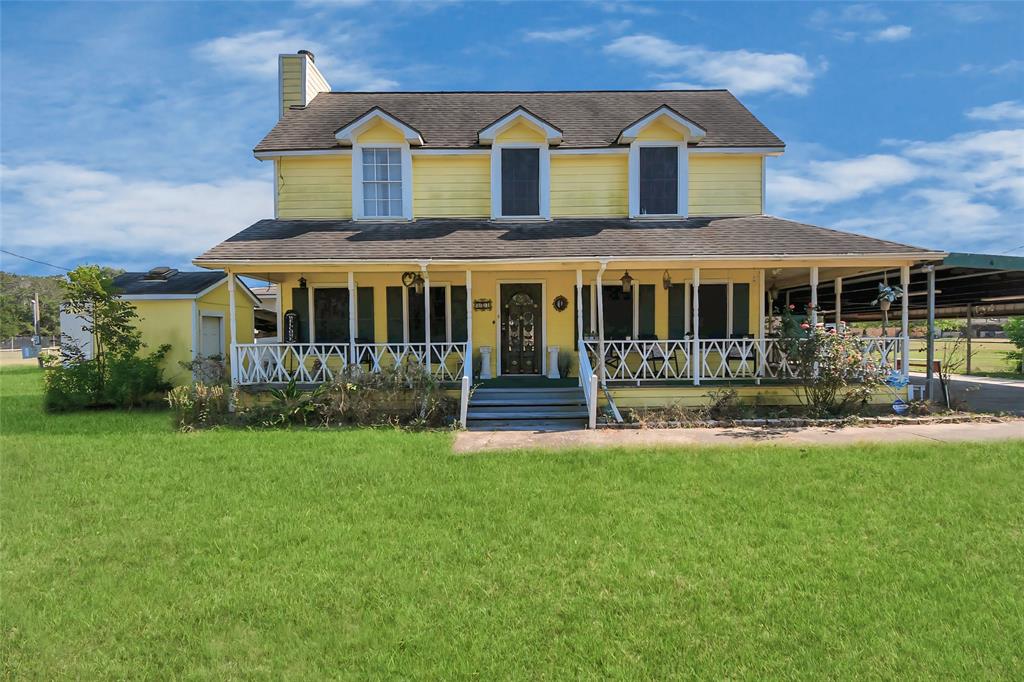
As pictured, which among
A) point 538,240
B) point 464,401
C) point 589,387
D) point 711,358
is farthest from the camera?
point 711,358

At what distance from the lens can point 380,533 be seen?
5.06 meters

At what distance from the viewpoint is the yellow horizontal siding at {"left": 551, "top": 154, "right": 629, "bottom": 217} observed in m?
13.7

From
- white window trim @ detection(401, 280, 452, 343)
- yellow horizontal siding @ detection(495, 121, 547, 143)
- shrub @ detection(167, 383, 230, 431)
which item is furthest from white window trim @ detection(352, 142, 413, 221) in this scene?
shrub @ detection(167, 383, 230, 431)

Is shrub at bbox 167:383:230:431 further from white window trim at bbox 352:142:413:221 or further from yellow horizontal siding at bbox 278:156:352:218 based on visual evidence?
white window trim at bbox 352:142:413:221

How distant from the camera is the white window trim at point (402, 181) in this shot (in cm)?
1352

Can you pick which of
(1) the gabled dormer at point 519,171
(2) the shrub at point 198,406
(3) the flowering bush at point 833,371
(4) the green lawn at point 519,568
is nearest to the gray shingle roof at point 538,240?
(1) the gabled dormer at point 519,171

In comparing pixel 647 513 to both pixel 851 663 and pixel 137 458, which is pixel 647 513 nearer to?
pixel 851 663

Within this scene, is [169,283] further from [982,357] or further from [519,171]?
[982,357]

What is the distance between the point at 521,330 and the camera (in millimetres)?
13398

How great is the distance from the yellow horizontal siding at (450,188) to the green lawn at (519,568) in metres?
8.16

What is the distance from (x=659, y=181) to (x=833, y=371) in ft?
20.1

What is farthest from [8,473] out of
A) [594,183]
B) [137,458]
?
[594,183]

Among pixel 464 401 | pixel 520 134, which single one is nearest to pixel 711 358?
pixel 464 401

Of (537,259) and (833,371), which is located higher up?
(537,259)
